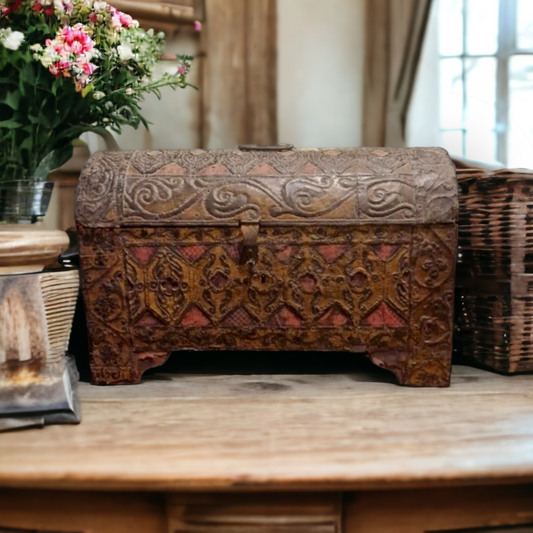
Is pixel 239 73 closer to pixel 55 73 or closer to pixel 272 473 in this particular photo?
pixel 55 73

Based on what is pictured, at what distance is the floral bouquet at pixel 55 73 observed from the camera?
41.3 inches

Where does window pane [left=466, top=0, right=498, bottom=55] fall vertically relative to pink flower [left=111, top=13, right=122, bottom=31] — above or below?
above

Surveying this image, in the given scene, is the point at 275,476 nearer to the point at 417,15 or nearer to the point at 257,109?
the point at 257,109

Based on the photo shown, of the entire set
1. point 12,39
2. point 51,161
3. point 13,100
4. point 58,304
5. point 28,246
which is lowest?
point 58,304

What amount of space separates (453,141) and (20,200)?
1344mm

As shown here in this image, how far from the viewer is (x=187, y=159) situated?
101 centimetres

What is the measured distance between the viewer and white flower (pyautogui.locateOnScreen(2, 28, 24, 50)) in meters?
1.02

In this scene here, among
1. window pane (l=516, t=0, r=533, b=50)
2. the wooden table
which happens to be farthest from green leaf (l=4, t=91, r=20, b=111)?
window pane (l=516, t=0, r=533, b=50)

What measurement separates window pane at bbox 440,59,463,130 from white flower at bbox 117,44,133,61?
1.05m

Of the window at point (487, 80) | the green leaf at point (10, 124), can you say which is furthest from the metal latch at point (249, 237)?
the window at point (487, 80)

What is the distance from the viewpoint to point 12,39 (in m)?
1.02

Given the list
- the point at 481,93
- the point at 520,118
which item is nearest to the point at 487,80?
the point at 481,93

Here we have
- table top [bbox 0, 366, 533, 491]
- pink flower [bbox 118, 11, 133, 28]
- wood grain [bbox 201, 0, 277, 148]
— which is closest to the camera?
table top [bbox 0, 366, 533, 491]

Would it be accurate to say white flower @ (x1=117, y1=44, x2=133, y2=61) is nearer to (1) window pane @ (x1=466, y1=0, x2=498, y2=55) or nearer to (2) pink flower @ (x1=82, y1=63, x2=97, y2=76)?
(2) pink flower @ (x1=82, y1=63, x2=97, y2=76)
